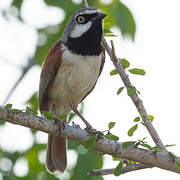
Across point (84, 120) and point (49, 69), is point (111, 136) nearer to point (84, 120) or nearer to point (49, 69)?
point (84, 120)

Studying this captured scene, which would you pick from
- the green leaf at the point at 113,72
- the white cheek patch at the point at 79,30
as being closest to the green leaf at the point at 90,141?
the green leaf at the point at 113,72

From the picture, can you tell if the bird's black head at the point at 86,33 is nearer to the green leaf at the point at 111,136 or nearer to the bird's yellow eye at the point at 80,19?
the bird's yellow eye at the point at 80,19

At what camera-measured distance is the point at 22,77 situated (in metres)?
8.91

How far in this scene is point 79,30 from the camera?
641cm

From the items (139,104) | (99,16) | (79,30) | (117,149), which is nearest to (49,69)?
(79,30)

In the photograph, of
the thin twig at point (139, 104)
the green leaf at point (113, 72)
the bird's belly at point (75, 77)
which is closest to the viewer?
the thin twig at point (139, 104)

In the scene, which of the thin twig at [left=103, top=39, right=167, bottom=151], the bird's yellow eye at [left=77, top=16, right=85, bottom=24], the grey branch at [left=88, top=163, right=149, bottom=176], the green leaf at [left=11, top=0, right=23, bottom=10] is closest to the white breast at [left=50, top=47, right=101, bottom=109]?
the bird's yellow eye at [left=77, top=16, right=85, bottom=24]

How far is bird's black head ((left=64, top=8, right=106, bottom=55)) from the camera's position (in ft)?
20.4

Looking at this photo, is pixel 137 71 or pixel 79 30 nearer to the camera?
pixel 137 71

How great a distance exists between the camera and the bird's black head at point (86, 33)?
622 centimetres

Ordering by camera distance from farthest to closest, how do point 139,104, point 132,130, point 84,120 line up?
point 84,120 → point 139,104 → point 132,130

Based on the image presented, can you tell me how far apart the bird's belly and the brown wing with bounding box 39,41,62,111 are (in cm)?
7

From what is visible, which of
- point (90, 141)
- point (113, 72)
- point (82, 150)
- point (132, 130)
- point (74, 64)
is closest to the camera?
point (90, 141)

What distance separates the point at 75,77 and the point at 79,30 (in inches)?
28.7
